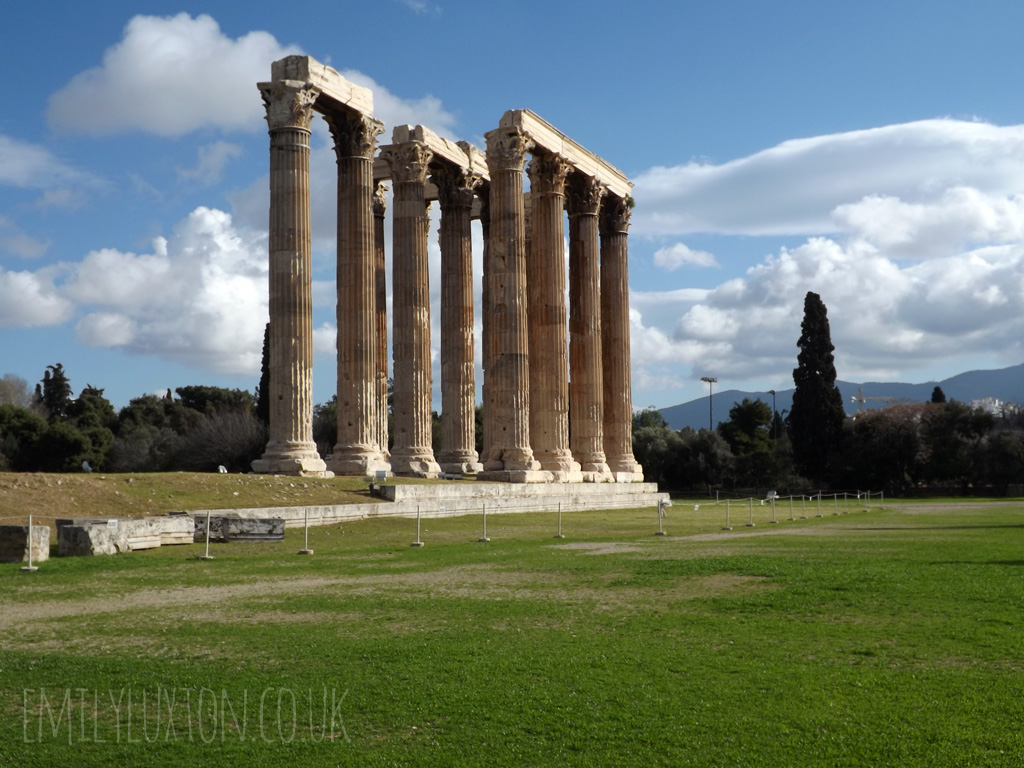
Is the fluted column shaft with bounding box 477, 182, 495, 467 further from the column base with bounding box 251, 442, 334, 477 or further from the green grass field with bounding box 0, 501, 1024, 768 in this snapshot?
the green grass field with bounding box 0, 501, 1024, 768

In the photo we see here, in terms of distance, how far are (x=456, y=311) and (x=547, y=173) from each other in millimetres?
7687

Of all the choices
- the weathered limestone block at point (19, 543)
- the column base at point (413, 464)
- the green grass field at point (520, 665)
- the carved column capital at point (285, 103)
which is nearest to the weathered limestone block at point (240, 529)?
the weathered limestone block at point (19, 543)

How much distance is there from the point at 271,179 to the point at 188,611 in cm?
2523

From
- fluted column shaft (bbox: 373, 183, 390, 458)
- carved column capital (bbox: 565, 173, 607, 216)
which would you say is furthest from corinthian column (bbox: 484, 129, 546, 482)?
carved column capital (bbox: 565, 173, 607, 216)

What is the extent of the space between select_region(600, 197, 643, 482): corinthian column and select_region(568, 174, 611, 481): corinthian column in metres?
2.08

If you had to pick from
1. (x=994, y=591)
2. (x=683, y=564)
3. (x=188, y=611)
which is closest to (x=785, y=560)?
(x=683, y=564)

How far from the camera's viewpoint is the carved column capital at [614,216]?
2221 inches

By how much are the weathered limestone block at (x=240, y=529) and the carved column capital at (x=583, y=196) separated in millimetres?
32455

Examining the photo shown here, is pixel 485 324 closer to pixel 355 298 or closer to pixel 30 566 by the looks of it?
pixel 355 298

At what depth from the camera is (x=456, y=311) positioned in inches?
1951

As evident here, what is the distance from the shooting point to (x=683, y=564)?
18047mm

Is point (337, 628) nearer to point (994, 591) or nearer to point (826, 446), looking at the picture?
point (994, 591)

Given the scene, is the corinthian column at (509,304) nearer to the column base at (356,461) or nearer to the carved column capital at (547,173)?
the carved column capital at (547,173)

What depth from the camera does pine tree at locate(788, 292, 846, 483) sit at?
79125 mm
